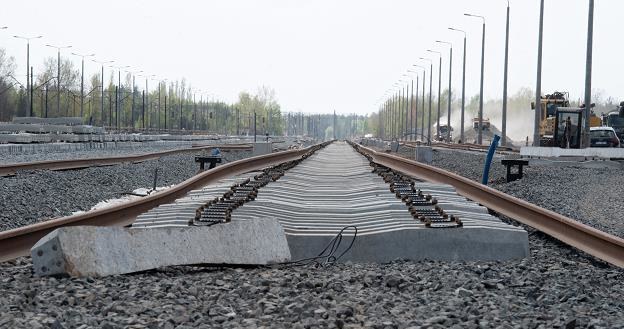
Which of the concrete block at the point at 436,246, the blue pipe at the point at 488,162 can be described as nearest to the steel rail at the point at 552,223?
the concrete block at the point at 436,246

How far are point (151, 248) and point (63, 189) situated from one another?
980cm

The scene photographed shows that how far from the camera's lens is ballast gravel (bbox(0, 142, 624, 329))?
5.26 meters

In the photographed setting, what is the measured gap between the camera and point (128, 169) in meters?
23.7

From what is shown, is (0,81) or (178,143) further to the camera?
(0,81)

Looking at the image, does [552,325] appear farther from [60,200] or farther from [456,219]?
[60,200]

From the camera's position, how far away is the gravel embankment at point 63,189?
42.0 feet

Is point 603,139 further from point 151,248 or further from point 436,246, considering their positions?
point 151,248

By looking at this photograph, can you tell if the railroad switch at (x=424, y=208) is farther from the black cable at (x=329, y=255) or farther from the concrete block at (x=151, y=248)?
the concrete block at (x=151, y=248)

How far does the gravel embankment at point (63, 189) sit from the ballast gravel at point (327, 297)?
552 centimetres

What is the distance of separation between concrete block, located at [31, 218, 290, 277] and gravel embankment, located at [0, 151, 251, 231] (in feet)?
15.5

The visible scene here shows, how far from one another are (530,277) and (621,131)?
52286 millimetres

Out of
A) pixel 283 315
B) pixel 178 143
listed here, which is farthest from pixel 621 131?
pixel 283 315

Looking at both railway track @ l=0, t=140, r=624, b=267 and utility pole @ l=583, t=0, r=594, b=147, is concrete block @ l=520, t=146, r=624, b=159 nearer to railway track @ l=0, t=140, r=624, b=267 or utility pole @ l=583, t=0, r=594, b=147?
utility pole @ l=583, t=0, r=594, b=147

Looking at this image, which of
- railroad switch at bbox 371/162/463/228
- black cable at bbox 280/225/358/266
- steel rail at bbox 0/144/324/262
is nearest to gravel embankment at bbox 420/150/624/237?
railroad switch at bbox 371/162/463/228
